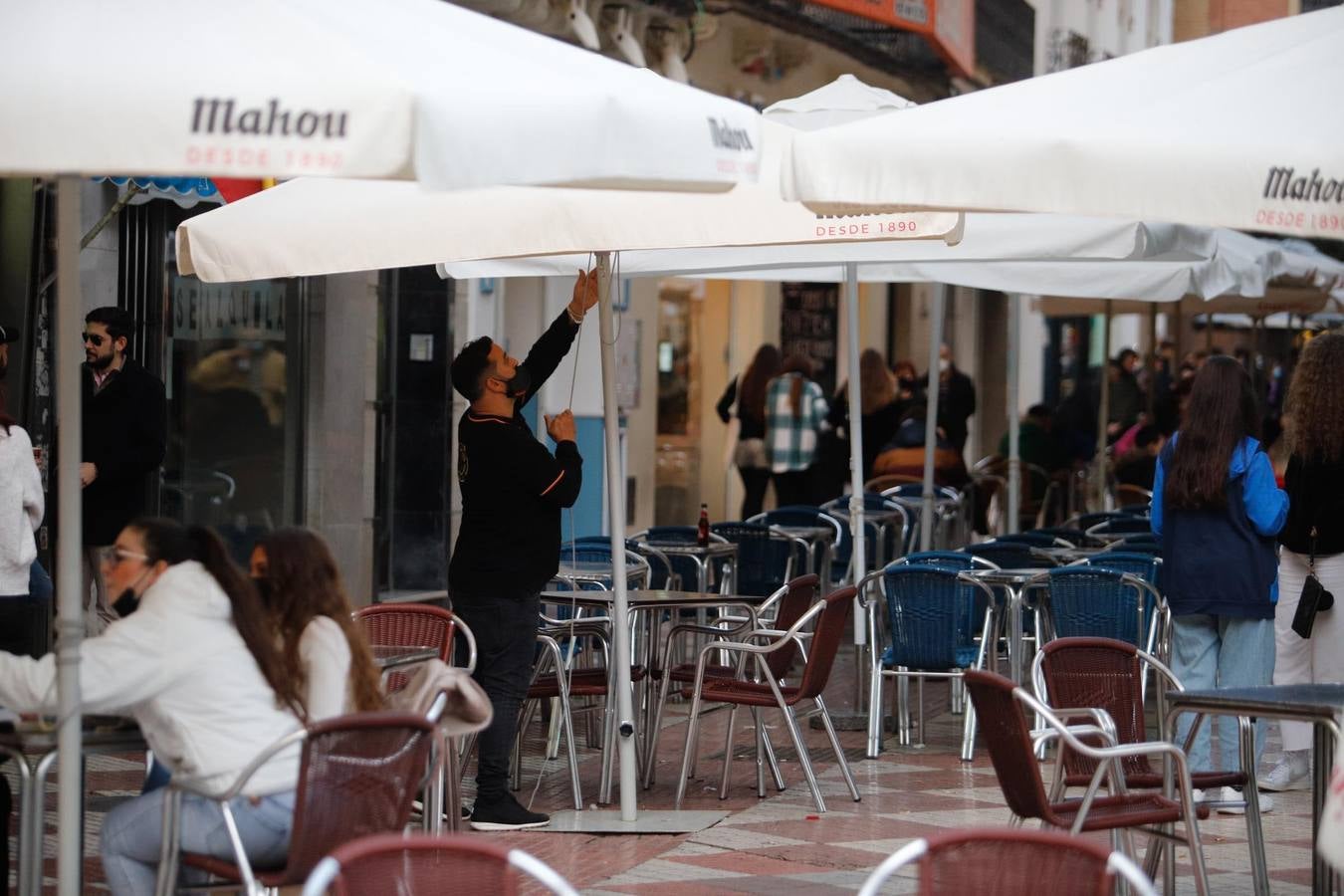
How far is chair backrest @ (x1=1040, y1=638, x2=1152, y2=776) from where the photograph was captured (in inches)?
253

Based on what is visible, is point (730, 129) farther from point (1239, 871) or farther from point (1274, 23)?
point (1239, 871)

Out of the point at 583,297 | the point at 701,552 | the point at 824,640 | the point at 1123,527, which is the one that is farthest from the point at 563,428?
the point at 1123,527

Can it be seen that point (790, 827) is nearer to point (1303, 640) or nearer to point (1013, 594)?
point (1013, 594)

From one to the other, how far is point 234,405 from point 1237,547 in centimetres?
702

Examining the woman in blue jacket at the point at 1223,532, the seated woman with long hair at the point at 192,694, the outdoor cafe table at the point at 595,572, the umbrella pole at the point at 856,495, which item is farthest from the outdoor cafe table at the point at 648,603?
the seated woman with long hair at the point at 192,694

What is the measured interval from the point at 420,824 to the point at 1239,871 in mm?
2978

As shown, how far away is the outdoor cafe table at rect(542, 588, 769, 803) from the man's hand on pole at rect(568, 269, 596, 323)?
1.13 metres

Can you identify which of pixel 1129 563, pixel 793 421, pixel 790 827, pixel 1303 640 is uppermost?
pixel 793 421

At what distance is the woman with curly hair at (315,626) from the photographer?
5.11 metres

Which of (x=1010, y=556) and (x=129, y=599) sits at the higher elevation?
(x=129, y=599)

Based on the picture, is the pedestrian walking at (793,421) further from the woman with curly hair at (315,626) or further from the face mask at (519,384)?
the woman with curly hair at (315,626)

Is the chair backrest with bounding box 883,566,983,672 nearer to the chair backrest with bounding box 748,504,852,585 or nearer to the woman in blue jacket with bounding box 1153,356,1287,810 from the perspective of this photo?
the woman in blue jacket with bounding box 1153,356,1287,810

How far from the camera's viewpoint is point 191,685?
190 inches

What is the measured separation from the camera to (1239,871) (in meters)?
7.15
